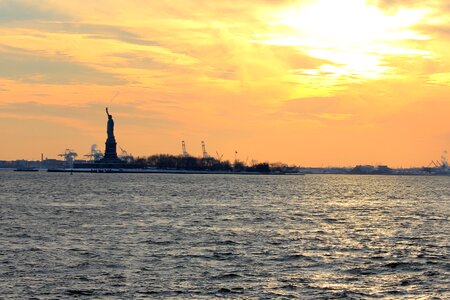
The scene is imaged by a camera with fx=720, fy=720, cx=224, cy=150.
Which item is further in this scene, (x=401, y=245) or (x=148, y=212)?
(x=148, y=212)

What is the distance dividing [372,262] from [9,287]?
81.3ft

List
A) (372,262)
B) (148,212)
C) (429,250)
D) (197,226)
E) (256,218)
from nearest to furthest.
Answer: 1. (372,262)
2. (429,250)
3. (197,226)
4. (256,218)
5. (148,212)

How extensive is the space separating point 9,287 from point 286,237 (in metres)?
32.6

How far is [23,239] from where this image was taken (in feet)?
204

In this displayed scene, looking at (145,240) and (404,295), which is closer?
(404,295)

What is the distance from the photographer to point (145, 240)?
6181cm

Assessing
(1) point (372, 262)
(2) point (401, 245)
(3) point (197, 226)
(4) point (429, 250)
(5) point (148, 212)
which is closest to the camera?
(1) point (372, 262)

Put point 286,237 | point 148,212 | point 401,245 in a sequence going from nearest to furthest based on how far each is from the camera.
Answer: point 401,245
point 286,237
point 148,212

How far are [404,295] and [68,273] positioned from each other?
19705mm

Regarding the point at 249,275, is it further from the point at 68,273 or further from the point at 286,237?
the point at 286,237

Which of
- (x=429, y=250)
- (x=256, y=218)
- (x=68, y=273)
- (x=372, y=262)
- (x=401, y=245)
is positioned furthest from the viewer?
(x=256, y=218)

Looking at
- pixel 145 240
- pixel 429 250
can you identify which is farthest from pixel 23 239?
pixel 429 250

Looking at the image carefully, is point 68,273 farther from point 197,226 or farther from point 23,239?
point 197,226

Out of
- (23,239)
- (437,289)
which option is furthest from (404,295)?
(23,239)
